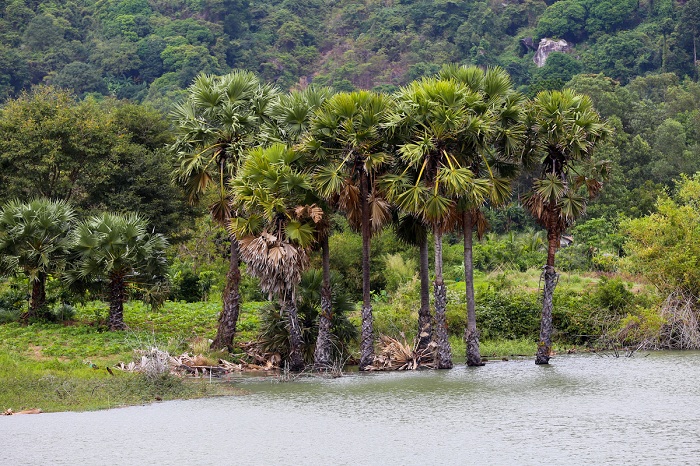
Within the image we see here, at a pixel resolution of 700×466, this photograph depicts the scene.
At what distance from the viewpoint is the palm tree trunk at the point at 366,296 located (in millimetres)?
28656

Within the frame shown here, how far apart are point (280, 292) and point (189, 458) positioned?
11.7 m

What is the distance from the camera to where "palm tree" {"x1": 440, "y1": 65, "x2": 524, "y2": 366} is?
92.8ft

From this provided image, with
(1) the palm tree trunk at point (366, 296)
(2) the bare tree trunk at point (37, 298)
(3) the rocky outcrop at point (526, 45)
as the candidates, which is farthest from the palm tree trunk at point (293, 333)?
(3) the rocky outcrop at point (526, 45)

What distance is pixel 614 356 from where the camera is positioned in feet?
98.2

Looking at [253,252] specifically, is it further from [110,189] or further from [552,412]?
[110,189]

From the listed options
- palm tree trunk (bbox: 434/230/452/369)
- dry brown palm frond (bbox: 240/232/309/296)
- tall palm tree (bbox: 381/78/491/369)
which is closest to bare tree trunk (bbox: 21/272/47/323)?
dry brown palm frond (bbox: 240/232/309/296)

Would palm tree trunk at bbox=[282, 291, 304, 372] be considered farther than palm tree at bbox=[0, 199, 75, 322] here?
No

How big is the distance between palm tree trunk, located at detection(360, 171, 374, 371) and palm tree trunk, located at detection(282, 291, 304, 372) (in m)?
1.89

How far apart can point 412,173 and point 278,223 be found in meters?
4.32

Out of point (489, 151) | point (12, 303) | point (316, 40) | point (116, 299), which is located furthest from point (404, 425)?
point (316, 40)

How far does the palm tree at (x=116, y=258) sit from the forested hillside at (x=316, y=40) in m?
73.4

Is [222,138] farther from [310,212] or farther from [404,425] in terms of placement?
[404,425]

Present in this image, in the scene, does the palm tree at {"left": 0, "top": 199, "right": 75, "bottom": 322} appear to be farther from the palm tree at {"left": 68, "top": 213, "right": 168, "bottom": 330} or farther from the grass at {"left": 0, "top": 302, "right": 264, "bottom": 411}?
the grass at {"left": 0, "top": 302, "right": 264, "bottom": 411}

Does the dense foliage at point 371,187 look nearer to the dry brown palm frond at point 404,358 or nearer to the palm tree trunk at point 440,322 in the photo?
the palm tree trunk at point 440,322
